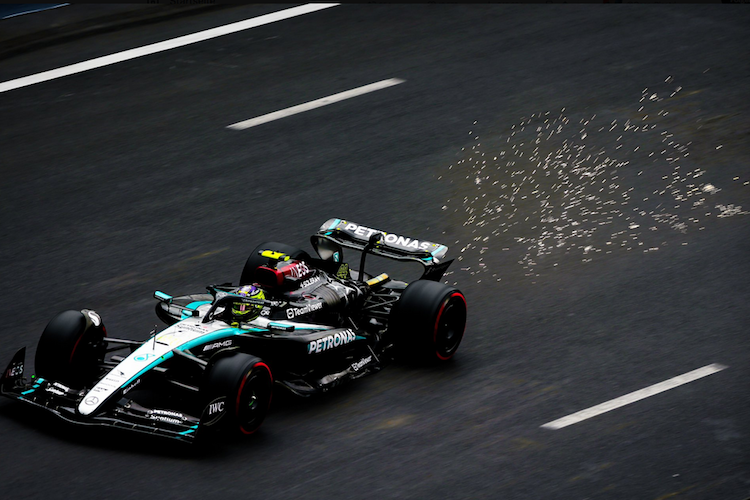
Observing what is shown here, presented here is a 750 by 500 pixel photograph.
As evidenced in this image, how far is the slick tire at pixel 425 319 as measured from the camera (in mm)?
8641

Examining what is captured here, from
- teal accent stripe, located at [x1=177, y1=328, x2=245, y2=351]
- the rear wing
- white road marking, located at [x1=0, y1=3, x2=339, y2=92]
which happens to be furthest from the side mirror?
white road marking, located at [x1=0, y1=3, x2=339, y2=92]

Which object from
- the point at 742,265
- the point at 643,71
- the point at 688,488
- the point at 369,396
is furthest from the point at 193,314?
the point at 643,71

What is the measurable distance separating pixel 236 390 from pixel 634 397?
3039 mm

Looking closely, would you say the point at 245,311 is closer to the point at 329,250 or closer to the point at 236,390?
the point at 236,390

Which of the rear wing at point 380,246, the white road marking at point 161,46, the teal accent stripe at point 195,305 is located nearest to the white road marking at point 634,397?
the rear wing at point 380,246

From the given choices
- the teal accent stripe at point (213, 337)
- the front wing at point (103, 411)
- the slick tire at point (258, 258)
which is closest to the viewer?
the front wing at point (103, 411)

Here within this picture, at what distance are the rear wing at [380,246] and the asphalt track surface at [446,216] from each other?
2.29 ft

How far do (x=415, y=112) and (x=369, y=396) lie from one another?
20.0 feet

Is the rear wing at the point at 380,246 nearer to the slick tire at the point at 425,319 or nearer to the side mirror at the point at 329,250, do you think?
the side mirror at the point at 329,250

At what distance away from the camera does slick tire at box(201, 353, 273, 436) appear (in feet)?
24.2

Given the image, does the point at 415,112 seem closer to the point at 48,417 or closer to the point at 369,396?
the point at 369,396

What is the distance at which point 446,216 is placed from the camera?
11656 millimetres

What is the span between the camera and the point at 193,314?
Result: 8.20 meters

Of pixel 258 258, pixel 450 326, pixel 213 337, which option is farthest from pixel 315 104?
pixel 213 337
